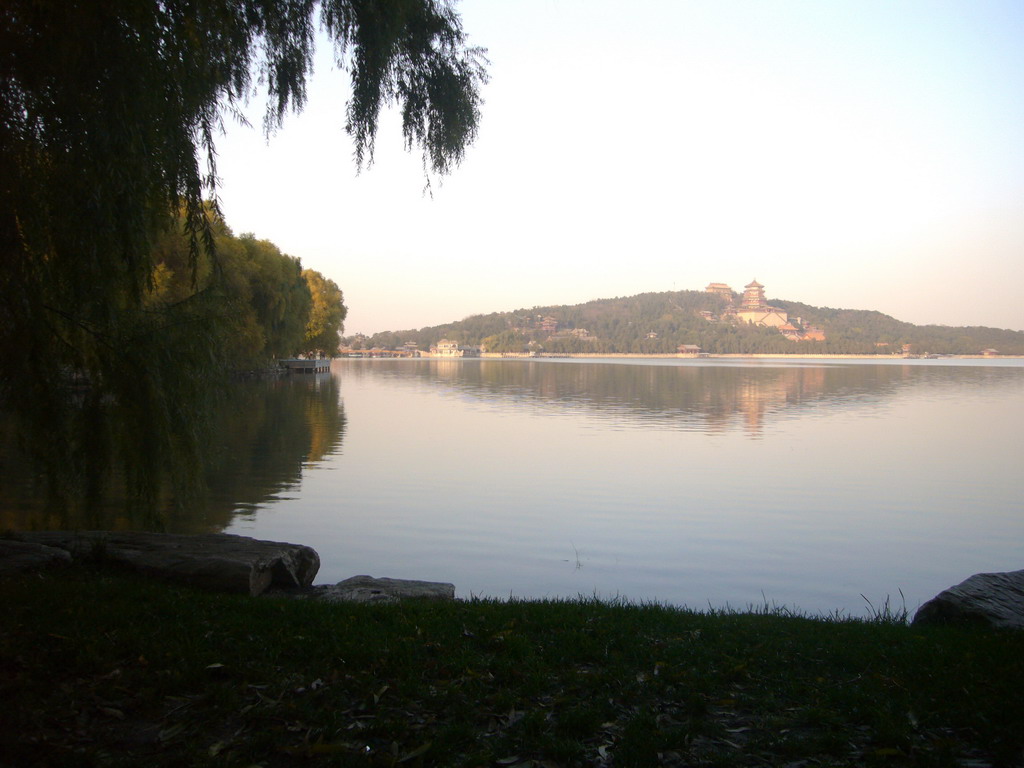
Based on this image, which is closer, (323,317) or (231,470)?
(231,470)

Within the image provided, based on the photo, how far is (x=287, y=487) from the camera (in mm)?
13656

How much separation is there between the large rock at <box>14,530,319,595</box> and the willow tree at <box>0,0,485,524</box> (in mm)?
410

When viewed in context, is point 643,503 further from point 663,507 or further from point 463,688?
point 463,688

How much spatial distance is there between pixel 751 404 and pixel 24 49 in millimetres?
31093

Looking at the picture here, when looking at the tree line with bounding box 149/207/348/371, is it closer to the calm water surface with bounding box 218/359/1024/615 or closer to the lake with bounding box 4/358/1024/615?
the lake with bounding box 4/358/1024/615

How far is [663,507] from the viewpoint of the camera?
12.2 m

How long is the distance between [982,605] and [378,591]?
449 centimetres

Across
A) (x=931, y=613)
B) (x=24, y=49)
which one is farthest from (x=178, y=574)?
(x=931, y=613)

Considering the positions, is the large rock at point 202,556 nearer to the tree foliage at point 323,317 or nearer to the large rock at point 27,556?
the large rock at point 27,556

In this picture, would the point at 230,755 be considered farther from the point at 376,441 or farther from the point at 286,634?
the point at 376,441

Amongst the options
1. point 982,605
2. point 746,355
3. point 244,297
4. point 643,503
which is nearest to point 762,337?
point 746,355

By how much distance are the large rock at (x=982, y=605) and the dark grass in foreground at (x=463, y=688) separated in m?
0.62

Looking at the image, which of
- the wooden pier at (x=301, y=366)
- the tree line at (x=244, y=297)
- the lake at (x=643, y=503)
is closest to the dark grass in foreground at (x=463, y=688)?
the tree line at (x=244, y=297)

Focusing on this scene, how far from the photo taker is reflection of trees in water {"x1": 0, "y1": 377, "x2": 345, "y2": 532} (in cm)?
731
